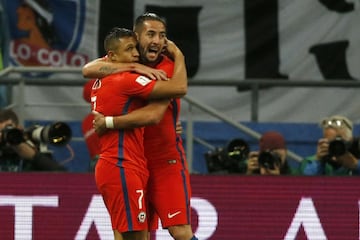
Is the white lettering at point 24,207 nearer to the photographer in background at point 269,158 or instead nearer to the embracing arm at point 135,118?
the photographer in background at point 269,158

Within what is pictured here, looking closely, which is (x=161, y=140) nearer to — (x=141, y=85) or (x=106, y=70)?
(x=141, y=85)

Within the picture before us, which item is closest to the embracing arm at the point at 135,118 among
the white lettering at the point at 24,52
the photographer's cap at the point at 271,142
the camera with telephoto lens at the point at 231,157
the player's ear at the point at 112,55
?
the player's ear at the point at 112,55

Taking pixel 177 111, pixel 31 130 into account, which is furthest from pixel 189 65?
pixel 177 111

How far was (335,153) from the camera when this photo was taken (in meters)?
13.6

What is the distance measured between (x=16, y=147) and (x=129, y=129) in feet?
8.36

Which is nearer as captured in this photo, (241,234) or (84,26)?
(241,234)

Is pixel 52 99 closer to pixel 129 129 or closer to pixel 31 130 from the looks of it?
pixel 31 130

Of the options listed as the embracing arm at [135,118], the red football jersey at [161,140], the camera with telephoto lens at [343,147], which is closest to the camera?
the embracing arm at [135,118]

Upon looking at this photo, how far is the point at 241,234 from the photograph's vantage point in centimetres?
1338

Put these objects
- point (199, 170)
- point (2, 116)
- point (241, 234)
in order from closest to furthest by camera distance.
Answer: point (241, 234) → point (2, 116) → point (199, 170)

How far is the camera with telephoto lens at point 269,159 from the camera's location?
45.2 feet

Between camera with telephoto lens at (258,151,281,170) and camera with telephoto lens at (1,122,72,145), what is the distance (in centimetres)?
163

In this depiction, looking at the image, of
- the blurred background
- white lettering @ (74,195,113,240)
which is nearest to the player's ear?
white lettering @ (74,195,113,240)

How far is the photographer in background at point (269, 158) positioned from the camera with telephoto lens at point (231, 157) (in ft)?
0.28
